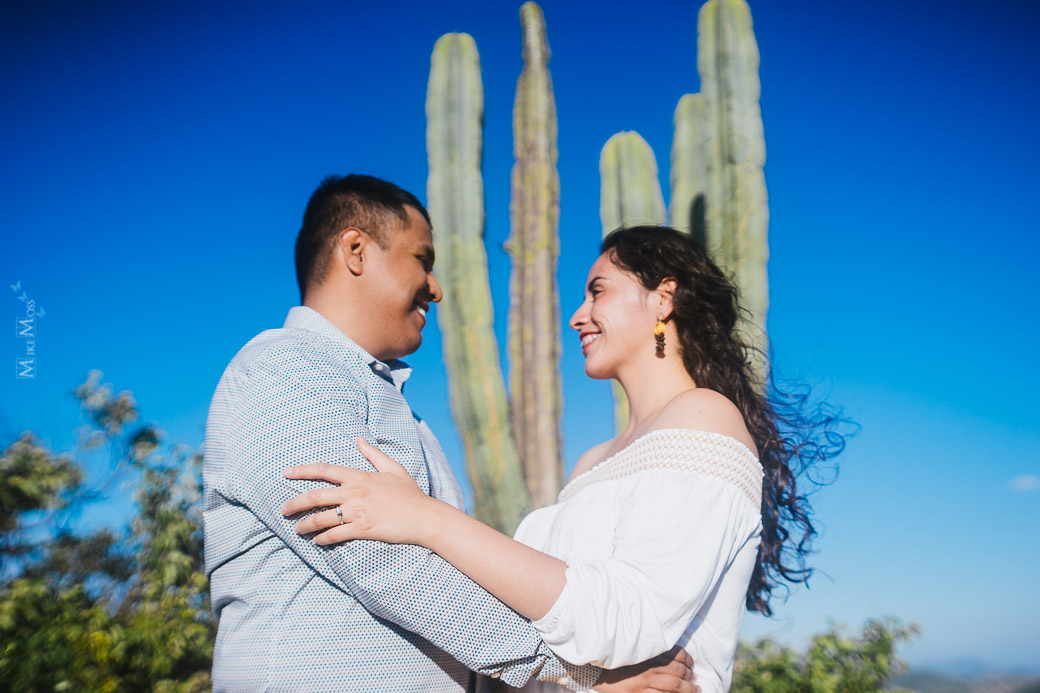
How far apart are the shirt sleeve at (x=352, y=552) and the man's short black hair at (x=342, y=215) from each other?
844mm

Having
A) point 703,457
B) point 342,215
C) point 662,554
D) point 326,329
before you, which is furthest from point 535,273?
point 662,554

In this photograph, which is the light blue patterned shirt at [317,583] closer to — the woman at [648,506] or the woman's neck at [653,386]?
the woman at [648,506]

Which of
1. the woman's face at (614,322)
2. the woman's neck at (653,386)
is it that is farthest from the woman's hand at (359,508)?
the woman's face at (614,322)

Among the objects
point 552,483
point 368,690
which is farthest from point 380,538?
point 552,483

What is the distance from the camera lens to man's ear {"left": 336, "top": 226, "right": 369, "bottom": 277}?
247 centimetres

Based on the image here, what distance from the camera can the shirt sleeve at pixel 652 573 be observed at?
1.57m

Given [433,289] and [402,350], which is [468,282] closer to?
[433,289]

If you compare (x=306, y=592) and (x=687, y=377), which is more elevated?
(x=687, y=377)

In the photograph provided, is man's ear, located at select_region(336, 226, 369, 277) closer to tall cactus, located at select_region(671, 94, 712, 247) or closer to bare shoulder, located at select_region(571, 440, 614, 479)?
bare shoulder, located at select_region(571, 440, 614, 479)

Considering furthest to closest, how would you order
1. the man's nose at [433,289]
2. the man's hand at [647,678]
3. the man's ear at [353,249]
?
the man's nose at [433,289]
the man's ear at [353,249]
the man's hand at [647,678]

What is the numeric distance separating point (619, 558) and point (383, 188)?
1.66 meters

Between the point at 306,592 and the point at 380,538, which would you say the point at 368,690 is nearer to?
the point at 306,592

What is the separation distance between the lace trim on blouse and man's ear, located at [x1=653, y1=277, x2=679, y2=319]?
2.23 feet

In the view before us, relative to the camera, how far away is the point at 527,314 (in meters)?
5.14
